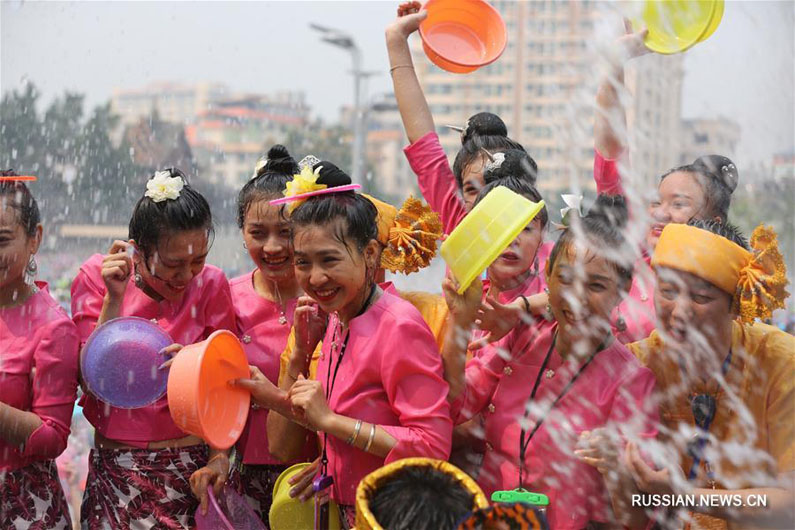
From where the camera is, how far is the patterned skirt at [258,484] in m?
3.51

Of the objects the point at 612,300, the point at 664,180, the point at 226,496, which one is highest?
the point at 664,180

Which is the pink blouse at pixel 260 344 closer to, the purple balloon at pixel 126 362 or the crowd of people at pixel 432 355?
the crowd of people at pixel 432 355

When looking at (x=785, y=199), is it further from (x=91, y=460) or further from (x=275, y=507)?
(x=91, y=460)

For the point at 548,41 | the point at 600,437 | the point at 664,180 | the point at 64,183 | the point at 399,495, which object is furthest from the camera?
the point at 64,183

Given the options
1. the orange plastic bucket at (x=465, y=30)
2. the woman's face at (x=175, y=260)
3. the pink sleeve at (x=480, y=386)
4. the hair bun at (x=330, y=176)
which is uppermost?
the orange plastic bucket at (x=465, y=30)

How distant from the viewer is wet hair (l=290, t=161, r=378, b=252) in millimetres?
2867

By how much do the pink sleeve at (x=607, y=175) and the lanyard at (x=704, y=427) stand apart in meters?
0.95

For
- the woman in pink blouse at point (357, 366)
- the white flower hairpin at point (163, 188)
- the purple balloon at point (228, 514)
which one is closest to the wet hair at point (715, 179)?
the woman in pink blouse at point (357, 366)

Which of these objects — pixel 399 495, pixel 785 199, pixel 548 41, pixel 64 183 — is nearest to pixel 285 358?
pixel 399 495

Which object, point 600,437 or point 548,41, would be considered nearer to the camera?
point 600,437

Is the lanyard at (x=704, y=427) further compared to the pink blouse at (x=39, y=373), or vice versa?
the pink blouse at (x=39, y=373)

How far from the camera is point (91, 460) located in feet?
11.1

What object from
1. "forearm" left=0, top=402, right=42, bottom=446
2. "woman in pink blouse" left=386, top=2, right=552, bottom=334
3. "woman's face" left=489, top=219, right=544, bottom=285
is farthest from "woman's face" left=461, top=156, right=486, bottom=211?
"forearm" left=0, top=402, right=42, bottom=446

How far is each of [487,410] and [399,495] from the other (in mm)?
761
